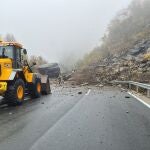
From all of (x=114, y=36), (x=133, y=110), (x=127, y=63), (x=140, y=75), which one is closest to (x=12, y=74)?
(x=133, y=110)

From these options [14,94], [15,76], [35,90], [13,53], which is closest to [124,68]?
[35,90]

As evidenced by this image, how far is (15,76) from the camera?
18.9m

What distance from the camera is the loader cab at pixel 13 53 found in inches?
763

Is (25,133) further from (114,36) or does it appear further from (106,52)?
(114,36)

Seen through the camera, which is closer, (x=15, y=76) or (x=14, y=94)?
(x=14, y=94)

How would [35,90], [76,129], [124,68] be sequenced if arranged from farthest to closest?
[124,68]
[35,90]
[76,129]

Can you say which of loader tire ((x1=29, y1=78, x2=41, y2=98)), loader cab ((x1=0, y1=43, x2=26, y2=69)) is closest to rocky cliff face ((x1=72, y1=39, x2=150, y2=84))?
loader tire ((x1=29, y1=78, x2=41, y2=98))

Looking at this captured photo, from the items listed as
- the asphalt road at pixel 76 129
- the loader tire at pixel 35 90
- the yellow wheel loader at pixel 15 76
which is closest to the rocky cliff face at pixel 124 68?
the loader tire at pixel 35 90

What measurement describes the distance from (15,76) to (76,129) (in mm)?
8425

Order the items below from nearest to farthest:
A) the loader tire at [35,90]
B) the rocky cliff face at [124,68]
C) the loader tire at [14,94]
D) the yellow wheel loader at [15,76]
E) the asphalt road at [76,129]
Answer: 1. the asphalt road at [76,129]
2. the loader tire at [14,94]
3. the yellow wheel loader at [15,76]
4. the loader tire at [35,90]
5. the rocky cliff face at [124,68]

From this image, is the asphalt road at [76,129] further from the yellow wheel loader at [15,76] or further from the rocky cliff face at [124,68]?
the rocky cliff face at [124,68]

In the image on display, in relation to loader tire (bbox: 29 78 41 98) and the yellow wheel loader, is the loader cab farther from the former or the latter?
loader tire (bbox: 29 78 41 98)

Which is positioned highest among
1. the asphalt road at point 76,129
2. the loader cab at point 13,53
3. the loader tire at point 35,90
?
the loader cab at point 13,53

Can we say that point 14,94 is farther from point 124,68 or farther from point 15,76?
point 124,68
